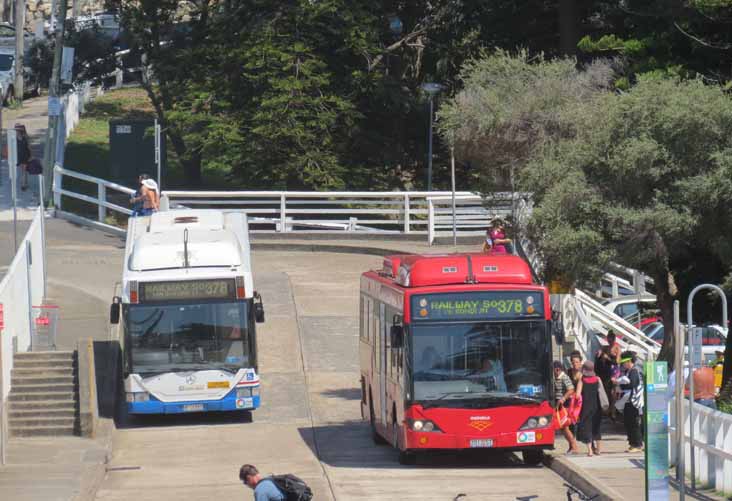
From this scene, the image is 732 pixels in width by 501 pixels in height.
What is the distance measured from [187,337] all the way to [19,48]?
41.7 m

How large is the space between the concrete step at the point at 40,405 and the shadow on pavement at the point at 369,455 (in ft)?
12.6

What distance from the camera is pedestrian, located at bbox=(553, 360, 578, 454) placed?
64.4ft

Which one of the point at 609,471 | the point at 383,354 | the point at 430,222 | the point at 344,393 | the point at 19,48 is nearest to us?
the point at 609,471

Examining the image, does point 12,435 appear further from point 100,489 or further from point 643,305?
point 643,305

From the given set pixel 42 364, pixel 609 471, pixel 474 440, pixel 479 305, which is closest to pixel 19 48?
pixel 42 364

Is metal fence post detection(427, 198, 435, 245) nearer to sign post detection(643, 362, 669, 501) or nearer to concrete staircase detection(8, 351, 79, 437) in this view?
concrete staircase detection(8, 351, 79, 437)

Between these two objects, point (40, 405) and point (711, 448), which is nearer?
point (711, 448)

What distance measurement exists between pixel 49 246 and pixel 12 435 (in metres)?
16.0

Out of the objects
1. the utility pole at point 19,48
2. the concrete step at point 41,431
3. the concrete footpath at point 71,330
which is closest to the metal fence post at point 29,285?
the concrete footpath at point 71,330

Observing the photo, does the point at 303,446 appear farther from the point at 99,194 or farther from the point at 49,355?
the point at 99,194

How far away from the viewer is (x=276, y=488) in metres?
12.3

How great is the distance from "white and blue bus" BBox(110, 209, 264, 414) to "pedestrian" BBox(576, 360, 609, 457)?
5811 millimetres

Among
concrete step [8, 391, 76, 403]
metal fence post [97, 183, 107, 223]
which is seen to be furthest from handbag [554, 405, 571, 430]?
metal fence post [97, 183, 107, 223]

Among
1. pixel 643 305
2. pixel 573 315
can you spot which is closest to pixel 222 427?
pixel 573 315
